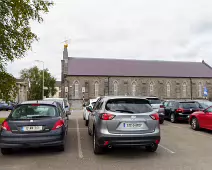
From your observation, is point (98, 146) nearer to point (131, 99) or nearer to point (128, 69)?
point (131, 99)

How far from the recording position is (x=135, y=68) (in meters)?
49.9

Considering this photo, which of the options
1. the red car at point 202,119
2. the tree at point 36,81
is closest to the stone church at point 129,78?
the tree at point 36,81

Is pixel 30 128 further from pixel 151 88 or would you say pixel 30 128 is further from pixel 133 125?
pixel 151 88

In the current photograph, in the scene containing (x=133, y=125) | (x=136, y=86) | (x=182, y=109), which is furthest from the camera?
(x=136, y=86)

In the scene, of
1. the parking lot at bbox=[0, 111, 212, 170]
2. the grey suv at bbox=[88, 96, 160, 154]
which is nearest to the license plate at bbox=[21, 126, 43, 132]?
the parking lot at bbox=[0, 111, 212, 170]

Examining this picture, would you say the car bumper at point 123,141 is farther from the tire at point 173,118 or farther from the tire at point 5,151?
the tire at point 173,118

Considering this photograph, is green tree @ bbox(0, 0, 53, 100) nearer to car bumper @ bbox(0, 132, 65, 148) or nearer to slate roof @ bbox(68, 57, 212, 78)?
car bumper @ bbox(0, 132, 65, 148)

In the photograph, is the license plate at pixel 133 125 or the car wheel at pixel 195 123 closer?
the license plate at pixel 133 125

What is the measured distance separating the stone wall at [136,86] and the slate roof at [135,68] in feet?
3.95

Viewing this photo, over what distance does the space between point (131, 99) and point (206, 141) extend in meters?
4.46

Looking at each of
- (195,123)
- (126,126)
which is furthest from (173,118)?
(126,126)

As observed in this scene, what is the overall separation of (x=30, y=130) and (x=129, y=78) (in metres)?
43.1

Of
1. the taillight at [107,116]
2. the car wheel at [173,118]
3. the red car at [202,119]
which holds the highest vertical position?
the taillight at [107,116]

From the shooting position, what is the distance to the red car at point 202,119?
921 centimetres
